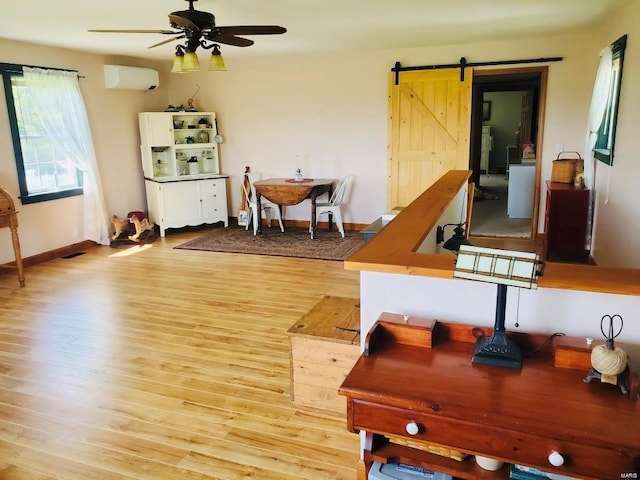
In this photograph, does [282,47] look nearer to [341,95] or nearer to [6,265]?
[341,95]

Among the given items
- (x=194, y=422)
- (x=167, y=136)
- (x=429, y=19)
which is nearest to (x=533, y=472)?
(x=194, y=422)

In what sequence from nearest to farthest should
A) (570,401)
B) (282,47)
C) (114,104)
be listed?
(570,401), (282,47), (114,104)

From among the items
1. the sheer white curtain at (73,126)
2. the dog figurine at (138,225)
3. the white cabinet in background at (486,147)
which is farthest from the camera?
the white cabinet in background at (486,147)

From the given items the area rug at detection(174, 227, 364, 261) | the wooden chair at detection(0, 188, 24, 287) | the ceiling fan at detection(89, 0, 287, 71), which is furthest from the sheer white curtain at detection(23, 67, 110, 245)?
the ceiling fan at detection(89, 0, 287, 71)

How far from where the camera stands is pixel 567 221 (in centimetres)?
481

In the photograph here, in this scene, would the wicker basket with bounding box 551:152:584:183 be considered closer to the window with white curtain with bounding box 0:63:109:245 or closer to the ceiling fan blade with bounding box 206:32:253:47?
the ceiling fan blade with bounding box 206:32:253:47

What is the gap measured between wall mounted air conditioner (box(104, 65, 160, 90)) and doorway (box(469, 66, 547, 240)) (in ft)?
13.4

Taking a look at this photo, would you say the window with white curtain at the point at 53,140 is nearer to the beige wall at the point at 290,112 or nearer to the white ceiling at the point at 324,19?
the beige wall at the point at 290,112

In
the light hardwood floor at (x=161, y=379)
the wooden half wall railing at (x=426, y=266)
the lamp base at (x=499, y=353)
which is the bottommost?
the light hardwood floor at (x=161, y=379)

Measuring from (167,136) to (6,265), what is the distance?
2560 mm

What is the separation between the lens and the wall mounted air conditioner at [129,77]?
6141 mm

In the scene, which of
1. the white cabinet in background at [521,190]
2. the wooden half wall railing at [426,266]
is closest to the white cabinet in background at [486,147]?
the white cabinet in background at [521,190]

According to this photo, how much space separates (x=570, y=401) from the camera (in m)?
1.25

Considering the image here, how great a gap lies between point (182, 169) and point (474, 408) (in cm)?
631
